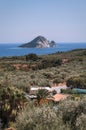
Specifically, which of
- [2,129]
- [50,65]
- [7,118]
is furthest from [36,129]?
[50,65]

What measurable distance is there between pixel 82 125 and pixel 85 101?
327cm

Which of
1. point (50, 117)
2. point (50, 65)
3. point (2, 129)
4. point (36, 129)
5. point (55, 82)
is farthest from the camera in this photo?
point (50, 65)

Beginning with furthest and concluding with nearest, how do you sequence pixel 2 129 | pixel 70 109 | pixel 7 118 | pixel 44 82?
pixel 44 82
pixel 7 118
pixel 2 129
pixel 70 109

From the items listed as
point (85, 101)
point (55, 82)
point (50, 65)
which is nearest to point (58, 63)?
point (50, 65)

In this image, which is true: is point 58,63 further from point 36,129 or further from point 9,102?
point 36,129

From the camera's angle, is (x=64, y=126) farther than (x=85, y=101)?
No

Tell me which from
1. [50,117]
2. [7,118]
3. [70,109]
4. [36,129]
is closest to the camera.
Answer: [36,129]

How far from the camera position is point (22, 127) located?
548 inches

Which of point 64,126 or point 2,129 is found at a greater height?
point 64,126

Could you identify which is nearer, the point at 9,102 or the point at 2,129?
the point at 2,129

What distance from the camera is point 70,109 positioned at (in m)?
15.9

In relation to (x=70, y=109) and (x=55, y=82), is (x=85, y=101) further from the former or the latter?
(x=55, y=82)

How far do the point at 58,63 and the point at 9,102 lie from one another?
54126 millimetres

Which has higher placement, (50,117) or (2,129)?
(50,117)
